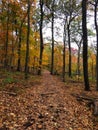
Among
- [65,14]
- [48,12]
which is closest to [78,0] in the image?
[65,14]

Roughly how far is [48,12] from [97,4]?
13514 millimetres

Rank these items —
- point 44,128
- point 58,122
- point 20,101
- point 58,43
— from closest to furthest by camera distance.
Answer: point 44,128
point 58,122
point 20,101
point 58,43

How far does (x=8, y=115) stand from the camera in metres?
7.68

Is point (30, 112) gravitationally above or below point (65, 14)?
below

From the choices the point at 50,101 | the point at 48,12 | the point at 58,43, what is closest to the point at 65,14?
the point at 48,12

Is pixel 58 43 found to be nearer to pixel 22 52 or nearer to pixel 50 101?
pixel 22 52

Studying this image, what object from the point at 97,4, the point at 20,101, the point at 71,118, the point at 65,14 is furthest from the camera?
the point at 65,14

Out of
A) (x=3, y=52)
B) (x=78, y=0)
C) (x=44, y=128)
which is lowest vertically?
(x=44, y=128)

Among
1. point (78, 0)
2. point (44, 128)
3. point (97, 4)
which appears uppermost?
point (78, 0)

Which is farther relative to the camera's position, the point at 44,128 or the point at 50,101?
the point at 50,101

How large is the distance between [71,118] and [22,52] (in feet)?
74.6

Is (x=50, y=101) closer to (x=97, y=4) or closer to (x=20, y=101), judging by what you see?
(x=20, y=101)

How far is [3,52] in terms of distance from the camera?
97.6 ft

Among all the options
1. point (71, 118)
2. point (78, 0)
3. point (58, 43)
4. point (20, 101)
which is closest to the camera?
point (71, 118)
